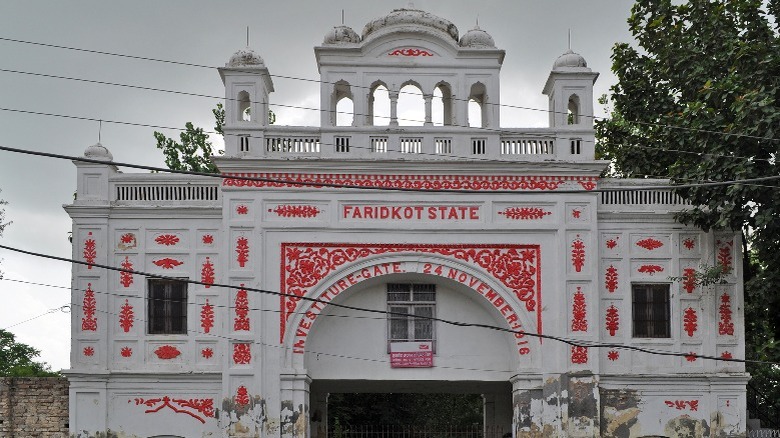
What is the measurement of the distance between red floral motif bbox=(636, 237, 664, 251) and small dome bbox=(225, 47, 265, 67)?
26.2 feet

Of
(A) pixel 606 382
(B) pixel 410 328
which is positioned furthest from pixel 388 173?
(A) pixel 606 382

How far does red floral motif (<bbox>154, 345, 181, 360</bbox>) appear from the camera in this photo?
2433cm

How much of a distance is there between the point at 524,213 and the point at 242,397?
6.28 m

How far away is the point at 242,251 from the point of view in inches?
954

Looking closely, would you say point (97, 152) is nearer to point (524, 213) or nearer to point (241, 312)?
point (241, 312)

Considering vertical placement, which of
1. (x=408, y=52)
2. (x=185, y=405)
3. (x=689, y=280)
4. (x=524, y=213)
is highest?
(x=408, y=52)

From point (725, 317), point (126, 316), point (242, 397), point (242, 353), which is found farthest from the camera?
point (725, 317)

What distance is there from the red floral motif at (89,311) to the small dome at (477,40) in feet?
28.1

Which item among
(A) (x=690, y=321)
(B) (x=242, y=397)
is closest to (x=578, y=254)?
(A) (x=690, y=321)

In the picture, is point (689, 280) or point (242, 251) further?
point (689, 280)

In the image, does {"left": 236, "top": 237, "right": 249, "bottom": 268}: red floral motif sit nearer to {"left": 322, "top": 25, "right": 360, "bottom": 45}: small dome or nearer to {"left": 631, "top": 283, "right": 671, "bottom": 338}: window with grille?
{"left": 322, "top": 25, "right": 360, "bottom": 45}: small dome

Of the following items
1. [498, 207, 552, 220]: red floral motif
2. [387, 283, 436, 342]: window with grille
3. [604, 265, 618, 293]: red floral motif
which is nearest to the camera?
[498, 207, 552, 220]: red floral motif

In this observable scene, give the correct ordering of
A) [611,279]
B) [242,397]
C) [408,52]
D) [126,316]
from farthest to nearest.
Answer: [408,52], [611,279], [126,316], [242,397]

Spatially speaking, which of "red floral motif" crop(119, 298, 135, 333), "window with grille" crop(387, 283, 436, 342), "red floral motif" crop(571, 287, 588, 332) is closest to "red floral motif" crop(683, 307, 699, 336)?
"red floral motif" crop(571, 287, 588, 332)
